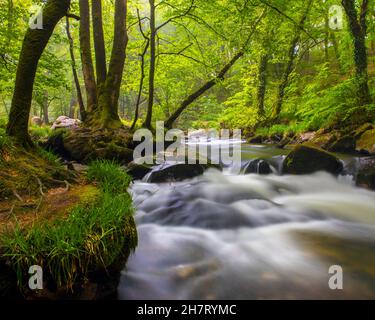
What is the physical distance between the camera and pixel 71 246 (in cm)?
228

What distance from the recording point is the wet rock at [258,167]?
7461 mm

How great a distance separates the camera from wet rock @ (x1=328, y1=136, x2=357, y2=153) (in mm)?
8024

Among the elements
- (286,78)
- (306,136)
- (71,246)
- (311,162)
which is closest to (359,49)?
(306,136)

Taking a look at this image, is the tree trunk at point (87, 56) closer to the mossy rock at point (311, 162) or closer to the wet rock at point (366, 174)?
the mossy rock at point (311, 162)

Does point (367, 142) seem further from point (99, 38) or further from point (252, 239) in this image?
point (99, 38)

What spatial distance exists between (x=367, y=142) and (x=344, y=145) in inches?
28.4

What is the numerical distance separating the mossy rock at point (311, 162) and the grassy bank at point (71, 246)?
16.5 ft

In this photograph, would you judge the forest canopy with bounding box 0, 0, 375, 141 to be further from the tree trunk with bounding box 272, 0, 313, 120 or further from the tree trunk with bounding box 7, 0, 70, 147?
the tree trunk with bounding box 272, 0, 313, 120

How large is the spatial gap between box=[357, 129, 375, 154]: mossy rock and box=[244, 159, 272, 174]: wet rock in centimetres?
246

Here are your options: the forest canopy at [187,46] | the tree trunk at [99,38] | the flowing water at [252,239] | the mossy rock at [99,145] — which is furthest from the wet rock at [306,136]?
the tree trunk at [99,38]

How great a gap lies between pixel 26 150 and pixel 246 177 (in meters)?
4.78

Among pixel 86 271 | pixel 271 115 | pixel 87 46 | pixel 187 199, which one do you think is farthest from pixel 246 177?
Result: pixel 271 115

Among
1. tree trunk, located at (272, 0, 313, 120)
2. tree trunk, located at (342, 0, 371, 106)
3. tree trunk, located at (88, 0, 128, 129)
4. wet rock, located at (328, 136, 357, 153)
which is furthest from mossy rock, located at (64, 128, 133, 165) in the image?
tree trunk, located at (272, 0, 313, 120)
